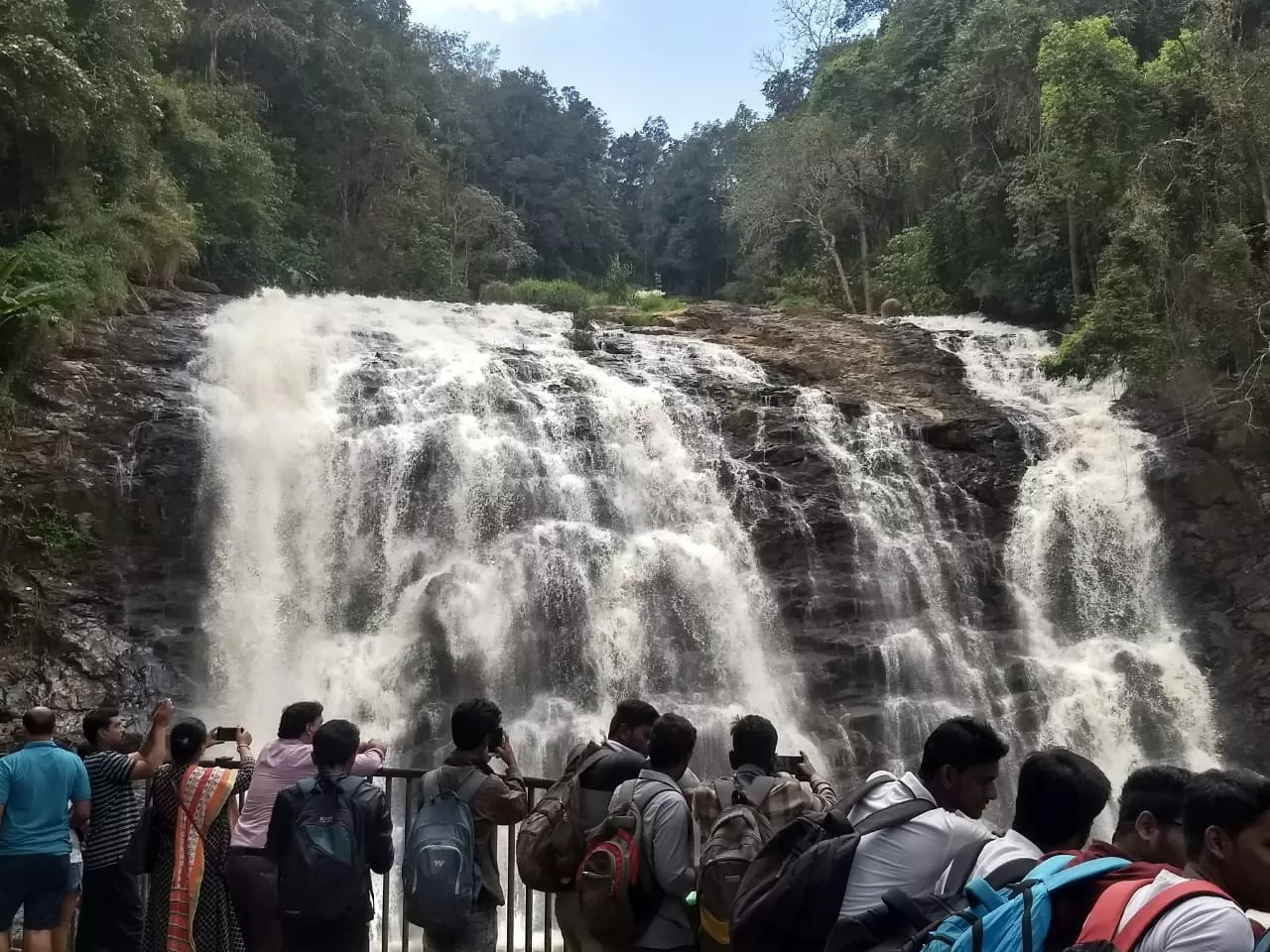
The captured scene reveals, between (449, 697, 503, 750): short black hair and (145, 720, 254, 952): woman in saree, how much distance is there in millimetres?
1116

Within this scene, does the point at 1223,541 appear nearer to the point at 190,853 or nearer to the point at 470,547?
the point at 470,547

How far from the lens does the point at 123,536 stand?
38.5 ft

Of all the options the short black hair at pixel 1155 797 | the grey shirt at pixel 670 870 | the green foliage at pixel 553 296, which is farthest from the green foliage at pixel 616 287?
the short black hair at pixel 1155 797

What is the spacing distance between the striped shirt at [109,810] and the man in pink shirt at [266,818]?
2.54ft

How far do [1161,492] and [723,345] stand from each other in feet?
25.1

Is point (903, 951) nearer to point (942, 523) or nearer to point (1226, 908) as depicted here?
point (1226, 908)

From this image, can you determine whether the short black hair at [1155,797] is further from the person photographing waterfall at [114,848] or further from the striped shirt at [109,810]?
the striped shirt at [109,810]

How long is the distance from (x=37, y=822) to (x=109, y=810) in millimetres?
287

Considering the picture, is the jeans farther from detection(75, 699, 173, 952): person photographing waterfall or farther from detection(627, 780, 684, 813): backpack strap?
detection(75, 699, 173, 952): person photographing waterfall

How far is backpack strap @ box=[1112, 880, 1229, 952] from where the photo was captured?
6.60ft

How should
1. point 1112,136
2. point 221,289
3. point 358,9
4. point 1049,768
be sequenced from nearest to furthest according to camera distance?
1. point 1049,768
2. point 1112,136
3. point 221,289
4. point 358,9

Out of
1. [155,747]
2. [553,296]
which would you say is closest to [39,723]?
[155,747]

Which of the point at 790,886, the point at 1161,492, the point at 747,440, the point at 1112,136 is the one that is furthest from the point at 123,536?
the point at 1112,136

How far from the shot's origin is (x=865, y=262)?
25938 mm
